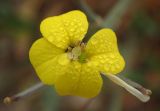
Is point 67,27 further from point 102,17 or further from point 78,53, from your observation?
point 102,17

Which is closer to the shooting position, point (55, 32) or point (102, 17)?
point (55, 32)

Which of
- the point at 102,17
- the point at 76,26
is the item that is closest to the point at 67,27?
the point at 76,26

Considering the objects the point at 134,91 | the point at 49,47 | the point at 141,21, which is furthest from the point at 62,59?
the point at 141,21

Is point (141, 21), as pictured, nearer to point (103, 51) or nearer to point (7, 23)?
point (7, 23)

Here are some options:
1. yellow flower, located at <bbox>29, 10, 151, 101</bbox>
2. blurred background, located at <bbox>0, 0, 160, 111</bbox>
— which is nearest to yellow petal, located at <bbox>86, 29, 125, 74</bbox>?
yellow flower, located at <bbox>29, 10, 151, 101</bbox>

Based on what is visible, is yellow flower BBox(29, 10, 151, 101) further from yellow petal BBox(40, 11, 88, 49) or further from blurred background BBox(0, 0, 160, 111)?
blurred background BBox(0, 0, 160, 111)

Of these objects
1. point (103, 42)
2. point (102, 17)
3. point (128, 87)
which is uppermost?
point (103, 42)
